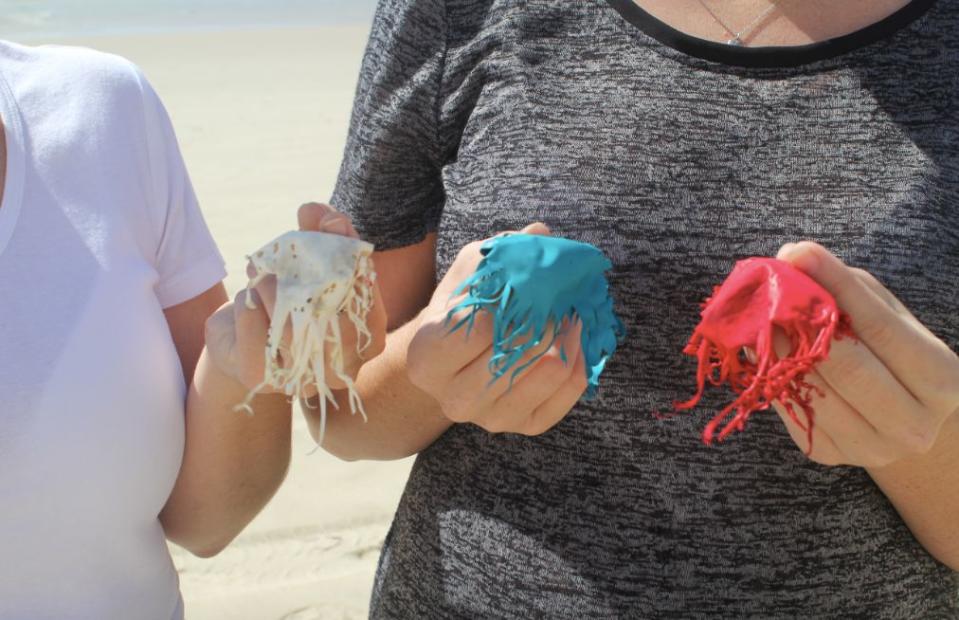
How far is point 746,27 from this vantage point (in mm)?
1349

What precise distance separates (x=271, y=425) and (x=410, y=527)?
261 millimetres

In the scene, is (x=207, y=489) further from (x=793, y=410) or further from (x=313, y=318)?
(x=793, y=410)

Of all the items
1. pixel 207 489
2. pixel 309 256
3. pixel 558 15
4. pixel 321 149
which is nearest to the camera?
pixel 309 256

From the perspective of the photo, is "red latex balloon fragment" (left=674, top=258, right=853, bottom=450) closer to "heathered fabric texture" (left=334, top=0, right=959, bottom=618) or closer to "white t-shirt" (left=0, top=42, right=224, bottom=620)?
"heathered fabric texture" (left=334, top=0, right=959, bottom=618)

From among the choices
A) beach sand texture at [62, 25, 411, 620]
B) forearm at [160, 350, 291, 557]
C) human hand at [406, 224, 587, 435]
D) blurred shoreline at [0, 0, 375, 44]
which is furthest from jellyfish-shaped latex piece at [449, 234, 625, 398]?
blurred shoreline at [0, 0, 375, 44]

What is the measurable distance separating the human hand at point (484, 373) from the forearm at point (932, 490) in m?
0.42

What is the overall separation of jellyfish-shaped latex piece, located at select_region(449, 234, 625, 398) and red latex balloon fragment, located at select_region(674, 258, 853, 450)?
0.12 meters

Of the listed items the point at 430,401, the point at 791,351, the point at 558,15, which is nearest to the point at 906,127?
the point at 791,351

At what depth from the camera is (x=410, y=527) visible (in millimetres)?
1449

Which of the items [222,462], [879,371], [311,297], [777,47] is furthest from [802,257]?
[222,462]

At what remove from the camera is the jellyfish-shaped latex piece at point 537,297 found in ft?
3.80

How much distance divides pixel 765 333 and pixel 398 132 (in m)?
0.59

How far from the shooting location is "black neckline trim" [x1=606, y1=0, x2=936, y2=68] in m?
1.29

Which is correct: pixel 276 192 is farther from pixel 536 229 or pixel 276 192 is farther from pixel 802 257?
pixel 802 257
